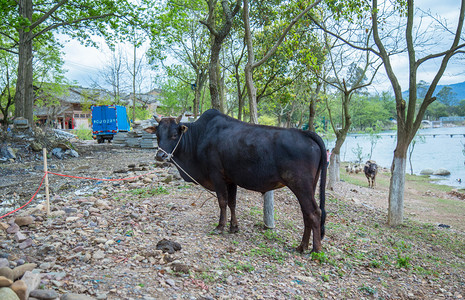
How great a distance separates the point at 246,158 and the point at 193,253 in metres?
1.83

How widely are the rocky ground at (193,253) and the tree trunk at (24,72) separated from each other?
9.76 metres

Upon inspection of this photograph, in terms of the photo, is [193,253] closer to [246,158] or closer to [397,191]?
[246,158]

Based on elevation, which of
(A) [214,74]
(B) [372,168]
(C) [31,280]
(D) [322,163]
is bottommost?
(B) [372,168]

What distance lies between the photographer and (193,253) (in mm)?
4906

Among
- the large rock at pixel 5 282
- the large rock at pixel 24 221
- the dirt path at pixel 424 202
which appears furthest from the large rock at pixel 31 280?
the dirt path at pixel 424 202

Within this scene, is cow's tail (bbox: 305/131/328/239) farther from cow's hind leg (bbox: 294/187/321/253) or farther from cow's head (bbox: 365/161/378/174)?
cow's head (bbox: 365/161/378/174)

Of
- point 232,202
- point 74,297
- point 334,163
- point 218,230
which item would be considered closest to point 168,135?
point 232,202

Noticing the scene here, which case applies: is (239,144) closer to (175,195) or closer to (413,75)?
(175,195)

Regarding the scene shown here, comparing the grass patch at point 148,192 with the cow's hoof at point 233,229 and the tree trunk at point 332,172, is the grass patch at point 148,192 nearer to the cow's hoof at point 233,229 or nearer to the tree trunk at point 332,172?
the cow's hoof at point 233,229

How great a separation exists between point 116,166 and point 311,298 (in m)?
10.5

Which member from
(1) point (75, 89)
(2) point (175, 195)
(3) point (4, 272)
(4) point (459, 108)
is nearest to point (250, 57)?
(2) point (175, 195)

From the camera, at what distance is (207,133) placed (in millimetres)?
6324

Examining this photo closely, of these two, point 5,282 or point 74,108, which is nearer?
point 5,282

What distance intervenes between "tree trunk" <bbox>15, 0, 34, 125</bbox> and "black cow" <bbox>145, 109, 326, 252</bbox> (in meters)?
13.9
